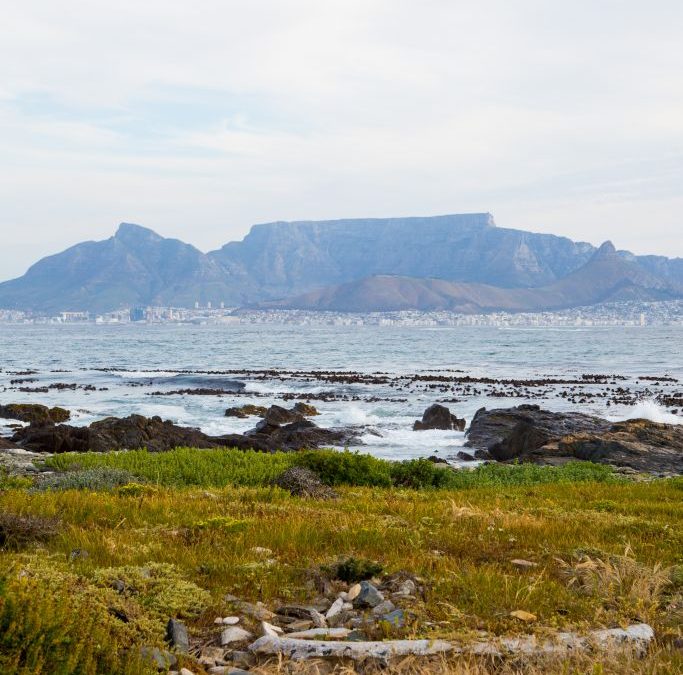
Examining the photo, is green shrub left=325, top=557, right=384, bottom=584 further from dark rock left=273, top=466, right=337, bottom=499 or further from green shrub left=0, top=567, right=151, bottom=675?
dark rock left=273, top=466, right=337, bottom=499

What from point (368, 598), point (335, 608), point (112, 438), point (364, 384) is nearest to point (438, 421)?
point (112, 438)

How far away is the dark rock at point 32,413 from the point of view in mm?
43375

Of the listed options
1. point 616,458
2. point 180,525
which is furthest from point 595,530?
point 616,458

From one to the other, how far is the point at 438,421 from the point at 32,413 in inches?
941

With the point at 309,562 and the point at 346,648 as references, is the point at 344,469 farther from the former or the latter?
the point at 346,648

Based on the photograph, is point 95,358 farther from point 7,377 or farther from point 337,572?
point 337,572

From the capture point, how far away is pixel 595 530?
9.55 meters

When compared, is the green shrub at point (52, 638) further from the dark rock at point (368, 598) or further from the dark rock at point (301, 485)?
the dark rock at point (301, 485)

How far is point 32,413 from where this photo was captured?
4419 centimetres

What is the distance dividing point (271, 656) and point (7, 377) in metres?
78.3

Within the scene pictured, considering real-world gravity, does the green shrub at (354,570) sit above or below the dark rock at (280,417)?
above

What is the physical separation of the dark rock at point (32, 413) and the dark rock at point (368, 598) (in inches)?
1594

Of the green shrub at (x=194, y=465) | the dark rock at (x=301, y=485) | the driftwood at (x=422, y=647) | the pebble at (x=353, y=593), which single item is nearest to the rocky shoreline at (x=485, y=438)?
the green shrub at (x=194, y=465)

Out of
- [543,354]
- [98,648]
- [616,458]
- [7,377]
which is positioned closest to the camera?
[98,648]
